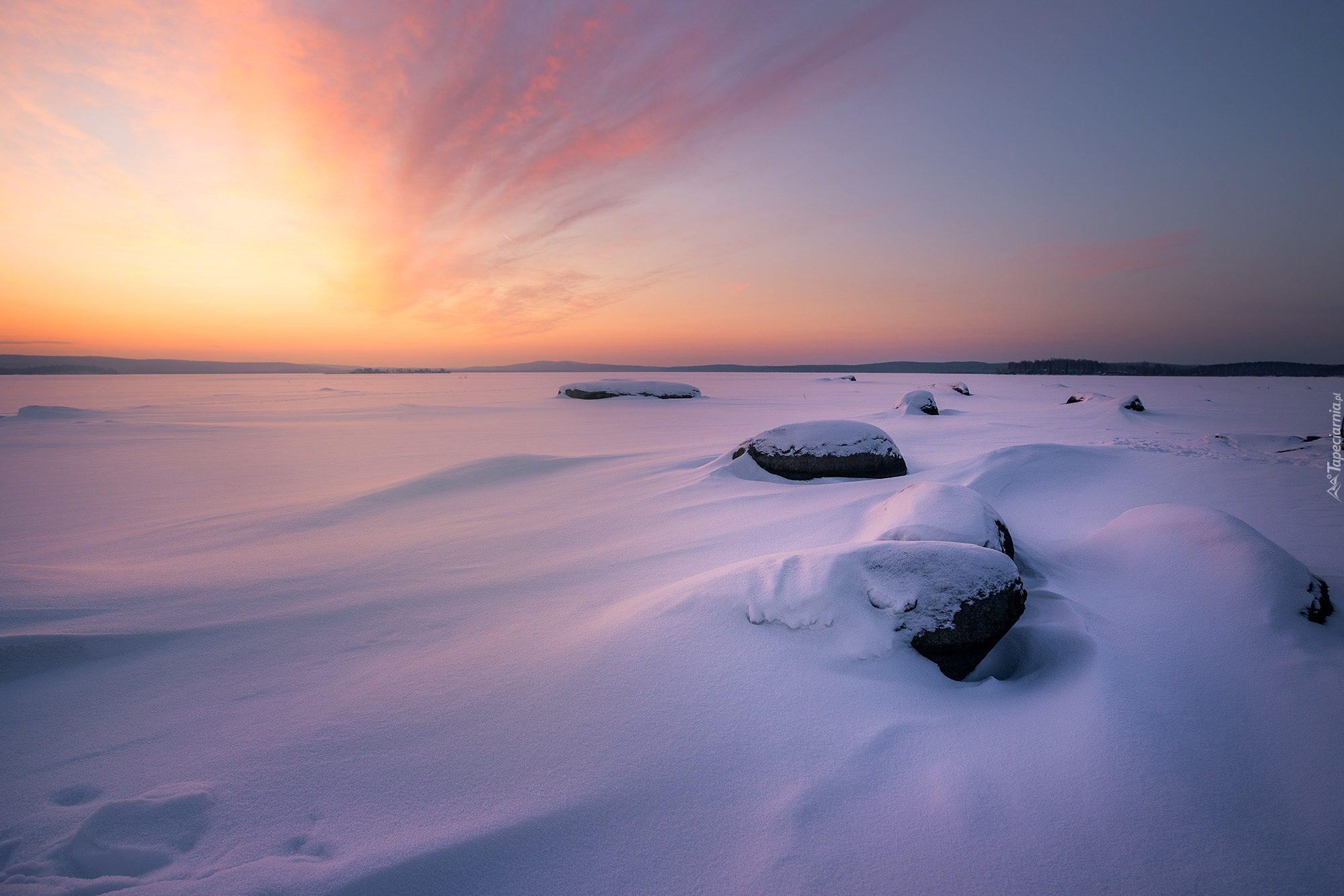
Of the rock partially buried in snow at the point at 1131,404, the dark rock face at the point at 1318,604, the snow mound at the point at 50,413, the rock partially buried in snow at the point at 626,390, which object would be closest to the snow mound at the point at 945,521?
the dark rock face at the point at 1318,604

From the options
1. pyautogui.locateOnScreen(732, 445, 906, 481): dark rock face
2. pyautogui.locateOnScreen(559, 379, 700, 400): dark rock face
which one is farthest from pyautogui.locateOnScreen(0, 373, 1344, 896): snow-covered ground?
pyautogui.locateOnScreen(559, 379, 700, 400): dark rock face

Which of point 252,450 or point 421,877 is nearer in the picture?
point 421,877

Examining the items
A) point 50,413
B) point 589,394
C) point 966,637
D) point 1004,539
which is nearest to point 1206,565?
point 1004,539

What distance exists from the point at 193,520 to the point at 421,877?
4.21 meters

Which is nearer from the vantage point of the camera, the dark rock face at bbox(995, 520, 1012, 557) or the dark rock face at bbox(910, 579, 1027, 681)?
the dark rock face at bbox(910, 579, 1027, 681)

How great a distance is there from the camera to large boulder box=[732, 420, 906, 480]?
15.5ft

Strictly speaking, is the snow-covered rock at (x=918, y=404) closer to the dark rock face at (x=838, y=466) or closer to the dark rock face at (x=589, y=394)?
the dark rock face at (x=838, y=466)

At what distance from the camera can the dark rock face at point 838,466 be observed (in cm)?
472

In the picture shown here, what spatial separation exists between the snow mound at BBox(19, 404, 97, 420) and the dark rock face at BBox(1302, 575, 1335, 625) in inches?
656

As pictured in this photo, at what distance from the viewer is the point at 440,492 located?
474cm

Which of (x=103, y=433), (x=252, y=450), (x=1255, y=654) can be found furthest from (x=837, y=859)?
(x=103, y=433)

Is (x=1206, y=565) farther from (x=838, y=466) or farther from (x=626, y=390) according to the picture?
(x=626, y=390)

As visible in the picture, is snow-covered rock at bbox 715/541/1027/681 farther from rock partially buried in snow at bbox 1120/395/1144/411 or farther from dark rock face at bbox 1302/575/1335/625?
rock partially buried in snow at bbox 1120/395/1144/411

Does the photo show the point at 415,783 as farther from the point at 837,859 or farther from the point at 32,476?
the point at 32,476
